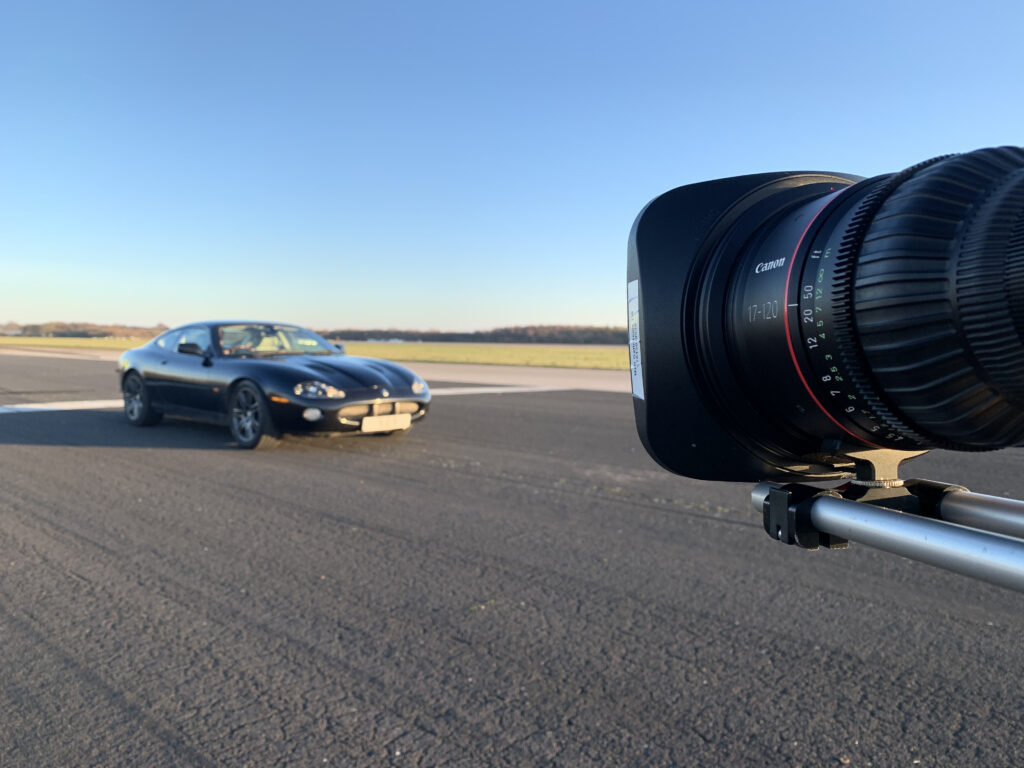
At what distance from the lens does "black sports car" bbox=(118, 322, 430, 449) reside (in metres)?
7.07

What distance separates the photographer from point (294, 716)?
2.33m

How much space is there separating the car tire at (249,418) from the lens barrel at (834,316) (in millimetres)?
6240

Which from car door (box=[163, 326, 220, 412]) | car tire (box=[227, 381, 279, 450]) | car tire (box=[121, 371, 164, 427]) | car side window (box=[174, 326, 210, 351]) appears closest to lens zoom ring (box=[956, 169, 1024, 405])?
car tire (box=[227, 381, 279, 450])

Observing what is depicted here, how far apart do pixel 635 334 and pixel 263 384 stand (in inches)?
248

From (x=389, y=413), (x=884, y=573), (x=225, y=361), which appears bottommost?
(x=884, y=573)

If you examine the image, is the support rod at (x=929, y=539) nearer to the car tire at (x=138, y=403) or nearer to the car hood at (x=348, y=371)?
the car hood at (x=348, y=371)

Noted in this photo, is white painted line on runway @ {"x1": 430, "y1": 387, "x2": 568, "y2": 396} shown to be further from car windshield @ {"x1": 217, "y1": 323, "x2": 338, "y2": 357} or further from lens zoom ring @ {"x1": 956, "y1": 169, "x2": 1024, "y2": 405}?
lens zoom ring @ {"x1": 956, "y1": 169, "x2": 1024, "y2": 405}

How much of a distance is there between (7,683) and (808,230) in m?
2.71

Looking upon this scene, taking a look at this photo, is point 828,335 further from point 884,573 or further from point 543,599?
point 884,573

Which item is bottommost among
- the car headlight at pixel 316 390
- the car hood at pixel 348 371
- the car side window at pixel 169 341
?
the car headlight at pixel 316 390

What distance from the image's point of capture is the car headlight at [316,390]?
7051 mm

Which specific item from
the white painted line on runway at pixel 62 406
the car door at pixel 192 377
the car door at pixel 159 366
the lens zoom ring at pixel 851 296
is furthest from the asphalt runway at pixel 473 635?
the white painted line on runway at pixel 62 406

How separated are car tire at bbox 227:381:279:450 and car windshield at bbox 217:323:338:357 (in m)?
0.66

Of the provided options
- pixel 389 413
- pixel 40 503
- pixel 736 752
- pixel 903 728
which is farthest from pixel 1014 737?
pixel 389 413
